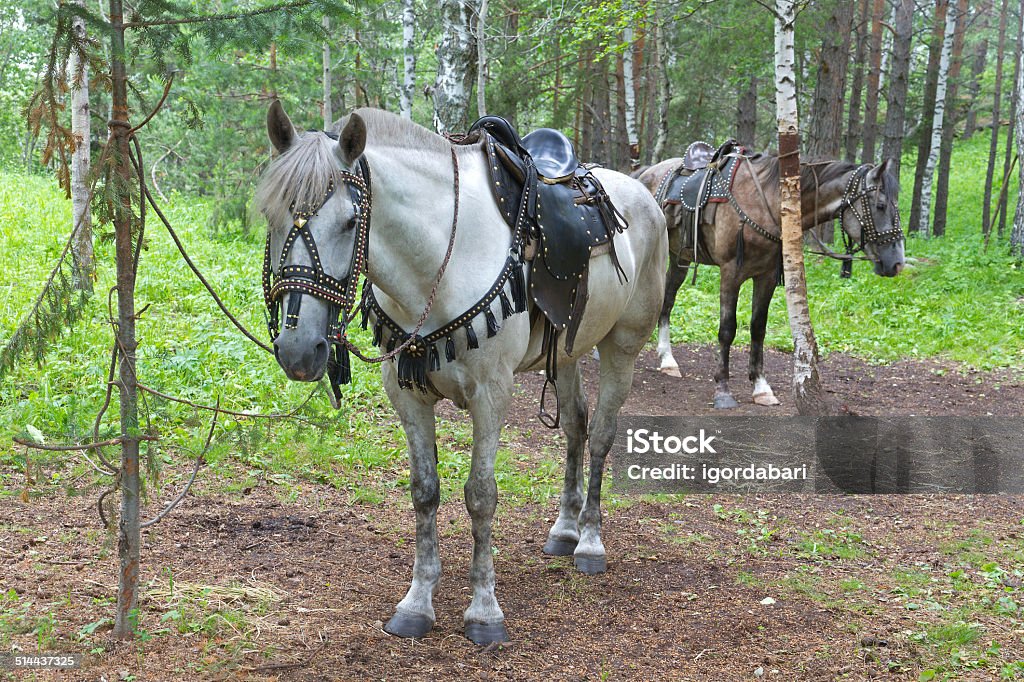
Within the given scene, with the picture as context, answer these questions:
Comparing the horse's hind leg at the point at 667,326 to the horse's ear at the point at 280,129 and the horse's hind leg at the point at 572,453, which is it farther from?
the horse's ear at the point at 280,129

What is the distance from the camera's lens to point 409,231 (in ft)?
11.0

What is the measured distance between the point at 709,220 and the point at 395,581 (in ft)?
18.8

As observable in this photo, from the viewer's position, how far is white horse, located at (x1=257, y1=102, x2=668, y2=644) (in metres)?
2.86

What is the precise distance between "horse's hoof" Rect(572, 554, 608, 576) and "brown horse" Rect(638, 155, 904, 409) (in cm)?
395

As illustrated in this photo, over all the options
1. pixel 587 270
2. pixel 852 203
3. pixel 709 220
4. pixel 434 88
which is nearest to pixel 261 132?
pixel 434 88

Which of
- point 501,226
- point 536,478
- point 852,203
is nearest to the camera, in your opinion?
point 501,226

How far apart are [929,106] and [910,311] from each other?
10.9m

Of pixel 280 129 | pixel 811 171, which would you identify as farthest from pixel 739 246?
pixel 280 129

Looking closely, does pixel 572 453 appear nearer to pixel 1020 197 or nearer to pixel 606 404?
pixel 606 404

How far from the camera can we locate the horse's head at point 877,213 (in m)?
7.79

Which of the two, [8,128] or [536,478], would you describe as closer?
[536,478]

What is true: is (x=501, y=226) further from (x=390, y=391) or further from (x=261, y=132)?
(x=261, y=132)

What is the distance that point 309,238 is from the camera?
2863 mm

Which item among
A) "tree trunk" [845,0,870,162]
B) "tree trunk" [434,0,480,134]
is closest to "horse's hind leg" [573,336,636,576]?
"tree trunk" [434,0,480,134]
